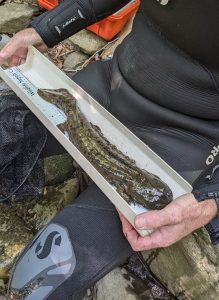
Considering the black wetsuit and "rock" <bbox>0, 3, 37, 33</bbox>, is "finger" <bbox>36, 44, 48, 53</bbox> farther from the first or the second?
"rock" <bbox>0, 3, 37, 33</bbox>

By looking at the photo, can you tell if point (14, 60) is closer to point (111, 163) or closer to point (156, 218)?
point (111, 163)

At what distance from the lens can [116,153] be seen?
167cm

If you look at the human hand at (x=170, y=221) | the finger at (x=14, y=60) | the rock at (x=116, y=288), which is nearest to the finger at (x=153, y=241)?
the human hand at (x=170, y=221)

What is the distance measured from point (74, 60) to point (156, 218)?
197cm

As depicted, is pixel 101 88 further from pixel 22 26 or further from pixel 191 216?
pixel 22 26

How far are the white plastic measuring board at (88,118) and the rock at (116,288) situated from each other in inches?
26.6

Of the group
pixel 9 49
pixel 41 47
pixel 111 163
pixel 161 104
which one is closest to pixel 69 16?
pixel 41 47

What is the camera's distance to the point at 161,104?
1713mm

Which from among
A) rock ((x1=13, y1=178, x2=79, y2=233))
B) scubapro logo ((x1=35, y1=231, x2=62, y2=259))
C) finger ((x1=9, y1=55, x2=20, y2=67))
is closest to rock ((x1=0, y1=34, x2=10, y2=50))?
finger ((x1=9, y1=55, x2=20, y2=67))

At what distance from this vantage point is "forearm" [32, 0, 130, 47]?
6.29 feet

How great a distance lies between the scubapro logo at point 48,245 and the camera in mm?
1659

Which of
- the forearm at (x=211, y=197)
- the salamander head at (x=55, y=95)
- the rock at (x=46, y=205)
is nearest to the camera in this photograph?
the forearm at (x=211, y=197)

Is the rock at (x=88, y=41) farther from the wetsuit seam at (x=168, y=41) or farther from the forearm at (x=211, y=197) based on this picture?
the forearm at (x=211, y=197)

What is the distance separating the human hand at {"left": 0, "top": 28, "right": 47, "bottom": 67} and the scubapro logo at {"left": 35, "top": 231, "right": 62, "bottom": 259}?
33.0 inches
